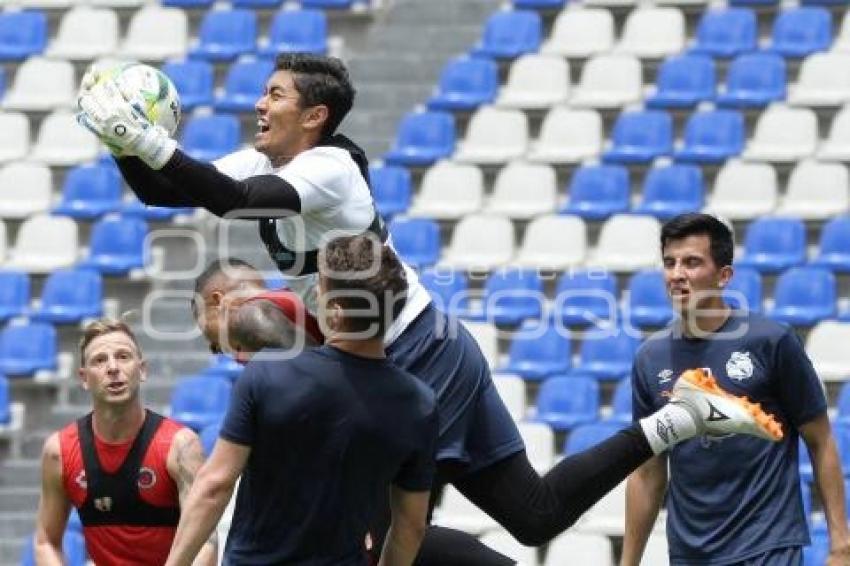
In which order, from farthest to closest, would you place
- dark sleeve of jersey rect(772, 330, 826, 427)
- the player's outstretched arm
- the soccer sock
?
the player's outstretched arm
dark sleeve of jersey rect(772, 330, 826, 427)
the soccer sock

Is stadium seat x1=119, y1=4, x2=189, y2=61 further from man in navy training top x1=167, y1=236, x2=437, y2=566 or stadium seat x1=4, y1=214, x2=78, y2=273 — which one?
man in navy training top x1=167, y1=236, x2=437, y2=566

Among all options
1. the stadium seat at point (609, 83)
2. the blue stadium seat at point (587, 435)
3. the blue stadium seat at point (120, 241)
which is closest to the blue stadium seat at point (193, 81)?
the blue stadium seat at point (120, 241)

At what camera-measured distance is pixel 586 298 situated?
10781 mm

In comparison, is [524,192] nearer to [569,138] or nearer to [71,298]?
[569,138]

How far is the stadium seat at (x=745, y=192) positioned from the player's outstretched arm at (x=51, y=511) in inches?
209

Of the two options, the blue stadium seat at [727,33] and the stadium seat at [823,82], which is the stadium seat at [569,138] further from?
the stadium seat at [823,82]

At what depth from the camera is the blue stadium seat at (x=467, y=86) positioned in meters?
12.3

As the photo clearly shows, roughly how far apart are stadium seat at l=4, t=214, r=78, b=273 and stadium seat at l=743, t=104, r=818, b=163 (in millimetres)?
3905

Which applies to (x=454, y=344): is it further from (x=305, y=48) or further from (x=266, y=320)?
(x=305, y=48)

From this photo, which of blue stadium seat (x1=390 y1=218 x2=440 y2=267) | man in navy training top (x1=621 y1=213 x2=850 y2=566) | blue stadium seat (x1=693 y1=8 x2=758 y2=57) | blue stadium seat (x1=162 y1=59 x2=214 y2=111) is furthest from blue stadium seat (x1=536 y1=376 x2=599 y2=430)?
blue stadium seat (x1=162 y1=59 x2=214 y2=111)

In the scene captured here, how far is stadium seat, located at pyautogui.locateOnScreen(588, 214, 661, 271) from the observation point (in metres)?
10.9

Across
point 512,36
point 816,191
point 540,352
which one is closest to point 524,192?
point 540,352

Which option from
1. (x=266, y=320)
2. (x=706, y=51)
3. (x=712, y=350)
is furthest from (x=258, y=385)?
(x=706, y=51)

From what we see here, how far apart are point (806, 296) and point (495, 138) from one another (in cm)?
236
